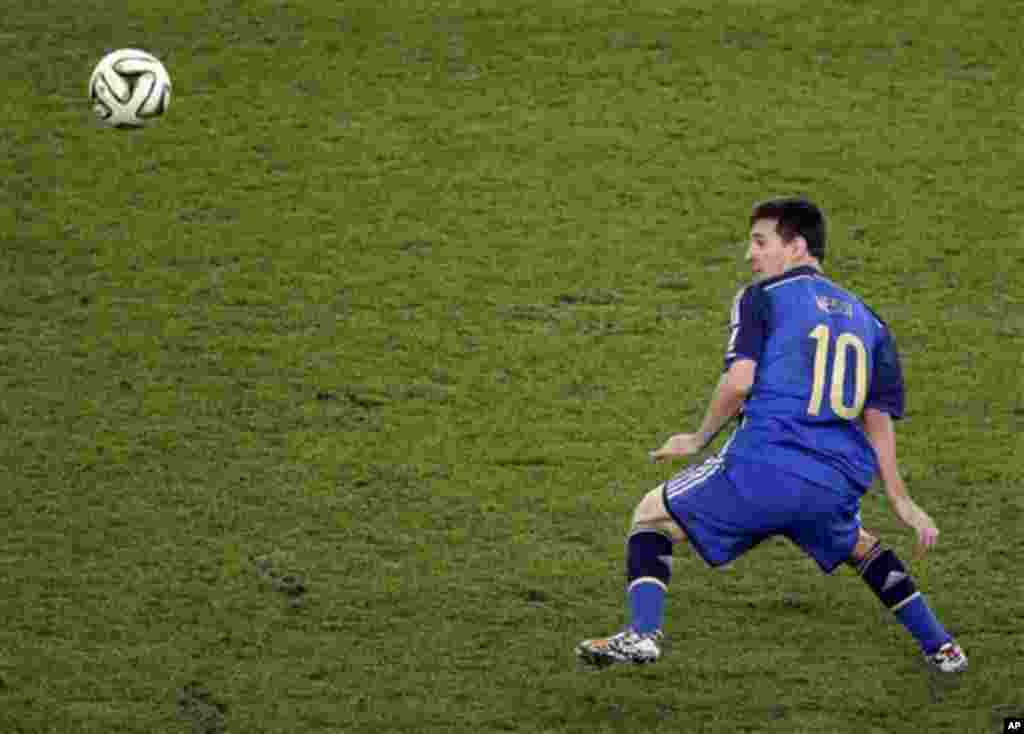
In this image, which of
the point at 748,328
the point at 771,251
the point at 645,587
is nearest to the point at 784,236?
the point at 771,251

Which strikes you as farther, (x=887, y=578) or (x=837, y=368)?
(x=887, y=578)

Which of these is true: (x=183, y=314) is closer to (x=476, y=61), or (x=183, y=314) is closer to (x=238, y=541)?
(x=238, y=541)

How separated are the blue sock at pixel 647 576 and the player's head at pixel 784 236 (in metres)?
1.14

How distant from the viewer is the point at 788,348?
7.63m

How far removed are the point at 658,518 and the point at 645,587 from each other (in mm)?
291

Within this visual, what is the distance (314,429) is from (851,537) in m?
3.80

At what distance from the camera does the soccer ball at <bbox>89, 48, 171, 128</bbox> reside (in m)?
12.3

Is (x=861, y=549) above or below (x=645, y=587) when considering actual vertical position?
above

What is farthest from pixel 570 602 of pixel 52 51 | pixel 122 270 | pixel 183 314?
pixel 52 51

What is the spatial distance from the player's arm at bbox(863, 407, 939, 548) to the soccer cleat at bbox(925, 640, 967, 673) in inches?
19.1

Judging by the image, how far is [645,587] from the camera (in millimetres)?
7664

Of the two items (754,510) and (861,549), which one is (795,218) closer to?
(754,510)

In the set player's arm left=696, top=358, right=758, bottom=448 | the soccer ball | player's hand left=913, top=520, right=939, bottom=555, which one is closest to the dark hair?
player's arm left=696, top=358, right=758, bottom=448

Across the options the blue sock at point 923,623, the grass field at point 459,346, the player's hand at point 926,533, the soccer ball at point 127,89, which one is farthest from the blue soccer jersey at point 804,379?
the soccer ball at point 127,89
